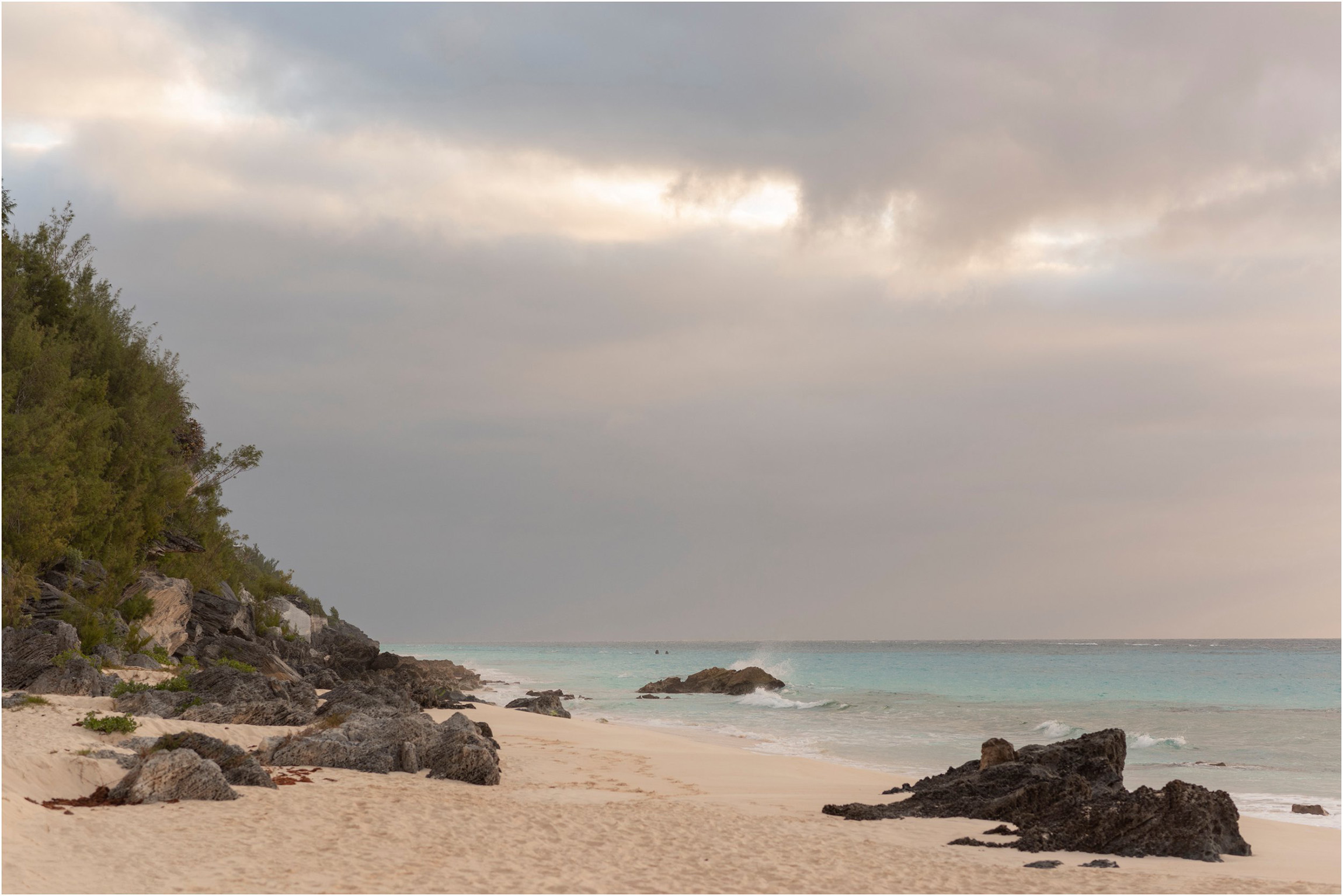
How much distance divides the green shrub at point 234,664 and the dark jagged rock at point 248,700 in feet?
18.1

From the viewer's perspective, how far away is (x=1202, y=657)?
100562 millimetres

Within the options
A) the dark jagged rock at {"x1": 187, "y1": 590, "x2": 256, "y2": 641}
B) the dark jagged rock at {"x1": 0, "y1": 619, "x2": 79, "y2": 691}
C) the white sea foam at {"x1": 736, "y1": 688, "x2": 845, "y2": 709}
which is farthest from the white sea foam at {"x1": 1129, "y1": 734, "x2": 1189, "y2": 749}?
the dark jagged rock at {"x1": 187, "y1": 590, "x2": 256, "y2": 641}

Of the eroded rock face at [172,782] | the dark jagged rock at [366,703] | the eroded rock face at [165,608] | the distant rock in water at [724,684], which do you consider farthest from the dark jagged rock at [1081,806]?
the distant rock in water at [724,684]

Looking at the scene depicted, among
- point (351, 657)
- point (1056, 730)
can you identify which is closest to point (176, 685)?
point (351, 657)

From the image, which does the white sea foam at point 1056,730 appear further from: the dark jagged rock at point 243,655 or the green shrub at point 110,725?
the green shrub at point 110,725

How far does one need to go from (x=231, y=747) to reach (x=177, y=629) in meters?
19.5

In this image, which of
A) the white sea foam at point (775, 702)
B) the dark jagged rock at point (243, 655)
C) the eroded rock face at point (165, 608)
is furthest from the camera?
the white sea foam at point (775, 702)

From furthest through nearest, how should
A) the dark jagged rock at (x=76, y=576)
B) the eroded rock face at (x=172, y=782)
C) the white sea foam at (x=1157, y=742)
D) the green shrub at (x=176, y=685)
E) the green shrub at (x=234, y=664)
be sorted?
the white sea foam at (x=1157, y=742) → the green shrub at (x=234, y=664) → the dark jagged rock at (x=76, y=576) → the green shrub at (x=176, y=685) → the eroded rock face at (x=172, y=782)

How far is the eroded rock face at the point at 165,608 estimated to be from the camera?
28812 millimetres

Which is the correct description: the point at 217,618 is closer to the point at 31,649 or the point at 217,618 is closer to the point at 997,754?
the point at 31,649

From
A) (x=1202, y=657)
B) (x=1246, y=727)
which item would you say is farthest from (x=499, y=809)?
(x=1202, y=657)

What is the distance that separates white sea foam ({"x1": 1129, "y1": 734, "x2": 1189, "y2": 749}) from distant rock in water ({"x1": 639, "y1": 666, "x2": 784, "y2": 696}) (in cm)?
2597

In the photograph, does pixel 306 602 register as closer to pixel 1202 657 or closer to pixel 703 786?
pixel 703 786

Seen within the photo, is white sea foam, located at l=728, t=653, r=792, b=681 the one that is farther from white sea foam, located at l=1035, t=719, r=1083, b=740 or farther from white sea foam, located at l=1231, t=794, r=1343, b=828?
white sea foam, located at l=1231, t=794, r=1343, b=828
